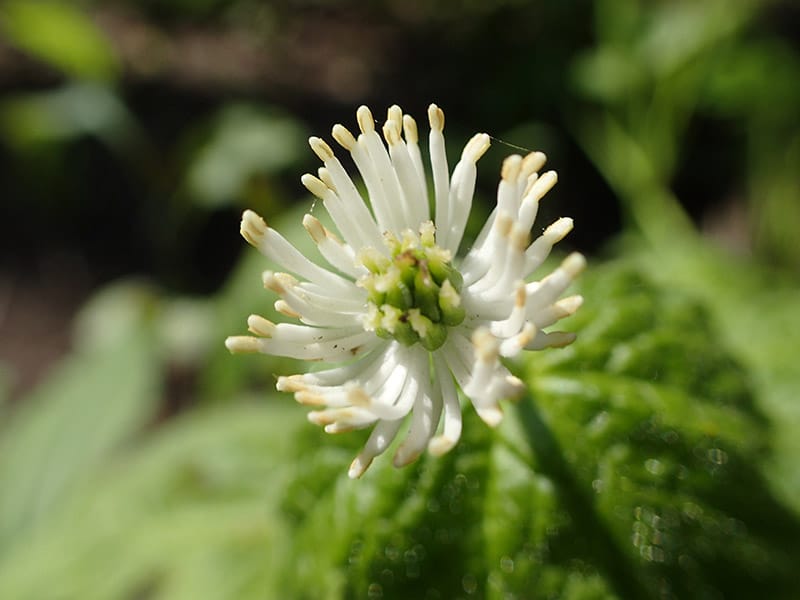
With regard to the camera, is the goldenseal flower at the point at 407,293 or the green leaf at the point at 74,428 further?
the green leaf at the point at 74,428

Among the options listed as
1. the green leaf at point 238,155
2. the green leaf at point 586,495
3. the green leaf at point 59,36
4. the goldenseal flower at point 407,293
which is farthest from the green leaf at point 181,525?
the green leaf at point 59,36

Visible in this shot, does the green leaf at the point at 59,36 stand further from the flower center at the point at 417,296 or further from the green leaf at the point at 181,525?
the flower center at the point at 417,296

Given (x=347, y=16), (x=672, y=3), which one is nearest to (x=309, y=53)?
(x=347, y=16)

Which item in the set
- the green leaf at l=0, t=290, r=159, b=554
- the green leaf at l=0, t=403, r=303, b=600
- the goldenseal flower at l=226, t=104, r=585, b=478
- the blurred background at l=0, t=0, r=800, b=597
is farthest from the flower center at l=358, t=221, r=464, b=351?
the green leaf at l=0, t=290, r=159, b=554

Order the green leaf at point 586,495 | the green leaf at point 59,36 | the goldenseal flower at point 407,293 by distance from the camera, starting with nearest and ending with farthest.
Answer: the goldenseal flower at point 407,293 → the green leaf at point 586,495 → the green leaf at point 59,36

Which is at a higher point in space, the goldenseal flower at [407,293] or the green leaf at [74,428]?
the green leaf at [74,428]

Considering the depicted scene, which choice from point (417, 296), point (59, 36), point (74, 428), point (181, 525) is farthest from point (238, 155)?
point (417, 296)

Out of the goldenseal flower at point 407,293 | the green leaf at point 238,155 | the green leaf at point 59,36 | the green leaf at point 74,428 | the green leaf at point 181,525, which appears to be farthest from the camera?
the green leaf at point 59,36

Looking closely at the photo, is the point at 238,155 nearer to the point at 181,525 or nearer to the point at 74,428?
the point at 74,428
